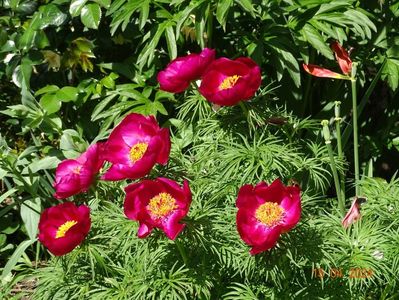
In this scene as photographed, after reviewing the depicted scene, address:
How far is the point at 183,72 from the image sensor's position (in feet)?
6.78

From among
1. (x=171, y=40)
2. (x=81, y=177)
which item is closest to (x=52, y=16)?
(x=171, y=40)

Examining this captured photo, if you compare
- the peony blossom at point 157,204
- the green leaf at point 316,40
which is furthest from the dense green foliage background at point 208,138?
the peony blossom at point 157,204

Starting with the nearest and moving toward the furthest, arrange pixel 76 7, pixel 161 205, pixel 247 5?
pixel 161 205 < pixel 247 5 < pixel 76 7

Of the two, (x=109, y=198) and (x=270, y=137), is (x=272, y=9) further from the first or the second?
(x=109, y=198)

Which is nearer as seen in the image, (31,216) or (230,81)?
(230,81)

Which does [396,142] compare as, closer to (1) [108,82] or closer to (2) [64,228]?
(1) [108,82]

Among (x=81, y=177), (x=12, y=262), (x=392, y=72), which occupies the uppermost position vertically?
(x=81, y=177)

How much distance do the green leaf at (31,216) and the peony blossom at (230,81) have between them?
44.8 inches

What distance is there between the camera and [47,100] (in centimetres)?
290

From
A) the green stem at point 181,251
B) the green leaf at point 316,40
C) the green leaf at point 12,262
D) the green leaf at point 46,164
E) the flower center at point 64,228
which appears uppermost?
the green leaf at point 316,40

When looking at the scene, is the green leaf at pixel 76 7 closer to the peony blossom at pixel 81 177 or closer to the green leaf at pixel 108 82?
the green leaf at pixel 108 82

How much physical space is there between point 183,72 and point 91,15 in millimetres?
705

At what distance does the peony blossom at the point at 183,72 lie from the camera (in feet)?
6.79

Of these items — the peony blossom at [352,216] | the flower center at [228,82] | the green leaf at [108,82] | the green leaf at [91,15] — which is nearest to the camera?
the flower center at [228,82]
